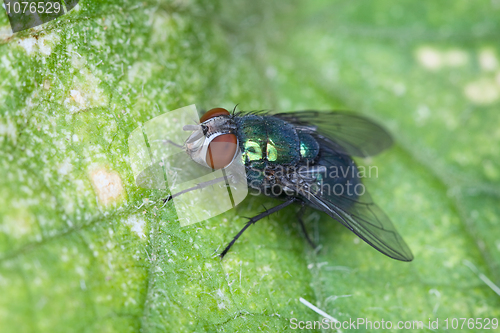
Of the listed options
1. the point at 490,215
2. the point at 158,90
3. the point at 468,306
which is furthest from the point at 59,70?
the point at 490,215

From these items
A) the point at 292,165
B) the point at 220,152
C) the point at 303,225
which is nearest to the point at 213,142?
the point at 220,152

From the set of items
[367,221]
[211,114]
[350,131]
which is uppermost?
[211,114]

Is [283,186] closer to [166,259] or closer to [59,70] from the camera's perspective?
[166,259]

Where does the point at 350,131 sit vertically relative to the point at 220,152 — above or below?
below

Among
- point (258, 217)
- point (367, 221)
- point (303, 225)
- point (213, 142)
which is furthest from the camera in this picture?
point (303, 225)

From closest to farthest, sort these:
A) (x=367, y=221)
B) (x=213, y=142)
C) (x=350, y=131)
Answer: (x=213, y=142) < (x=367, y=221) < (x=350, y=131)

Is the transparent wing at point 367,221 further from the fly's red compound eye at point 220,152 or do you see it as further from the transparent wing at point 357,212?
the fly's red compound eye at point 220,152

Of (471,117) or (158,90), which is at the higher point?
(158,90)

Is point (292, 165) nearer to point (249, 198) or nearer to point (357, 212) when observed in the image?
point (249, 198)
